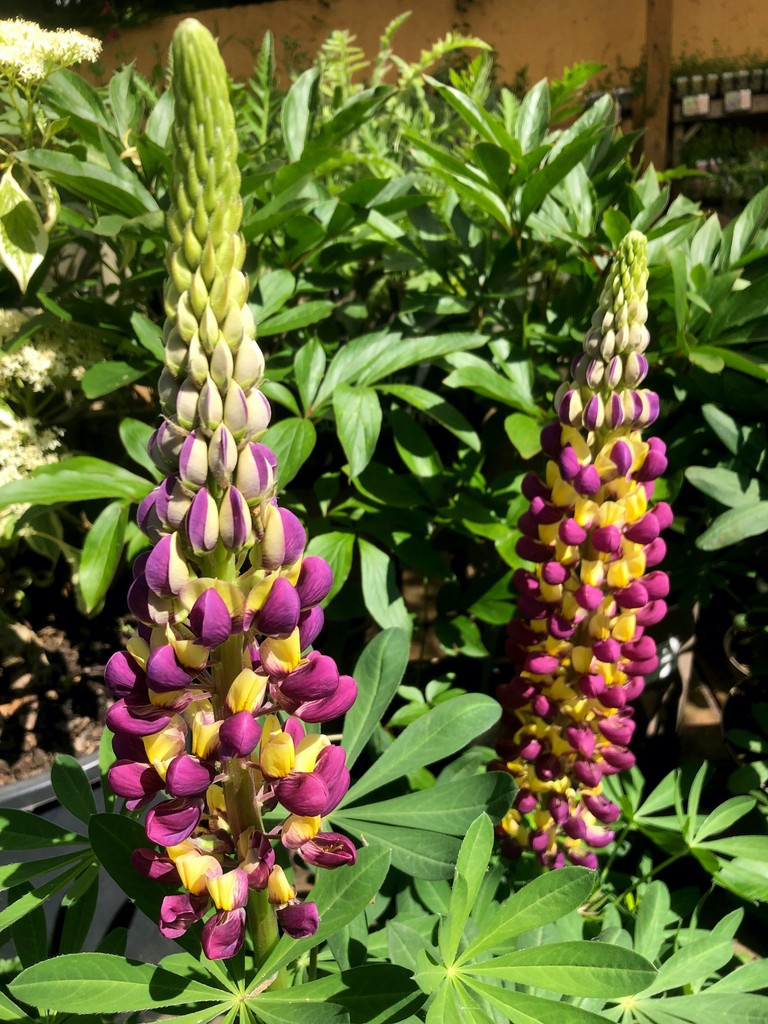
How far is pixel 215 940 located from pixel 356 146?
1.53m

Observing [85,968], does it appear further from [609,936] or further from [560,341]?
[560,341]

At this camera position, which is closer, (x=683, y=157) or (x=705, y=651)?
(x=705, y=651)

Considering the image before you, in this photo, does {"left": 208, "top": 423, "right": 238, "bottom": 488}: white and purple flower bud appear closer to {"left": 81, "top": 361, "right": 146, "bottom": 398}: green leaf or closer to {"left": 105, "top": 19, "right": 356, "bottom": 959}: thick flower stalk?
{"left": 105, "top": 19, "right": 356, "bottom": 959}: thick flower stalk

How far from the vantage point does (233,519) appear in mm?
484

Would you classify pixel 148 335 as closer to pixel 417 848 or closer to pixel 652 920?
pixel 417 848

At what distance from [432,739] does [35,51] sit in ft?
3.26

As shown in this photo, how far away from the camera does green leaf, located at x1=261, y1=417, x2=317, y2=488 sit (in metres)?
0.92

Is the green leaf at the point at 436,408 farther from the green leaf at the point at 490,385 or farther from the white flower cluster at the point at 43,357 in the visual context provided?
the white flower cluster at the point at 43,357

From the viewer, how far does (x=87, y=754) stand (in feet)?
3.69

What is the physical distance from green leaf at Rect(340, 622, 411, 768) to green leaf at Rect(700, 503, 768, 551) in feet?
1.42

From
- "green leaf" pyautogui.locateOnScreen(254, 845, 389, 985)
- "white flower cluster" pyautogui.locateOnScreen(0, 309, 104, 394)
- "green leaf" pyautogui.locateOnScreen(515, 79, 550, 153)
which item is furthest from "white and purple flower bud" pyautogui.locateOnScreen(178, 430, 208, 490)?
"green leaf" pyautogui.locateOnScreen(515, 79, 550, 153)

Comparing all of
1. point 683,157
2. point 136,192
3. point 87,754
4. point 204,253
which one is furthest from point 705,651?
point 683,157

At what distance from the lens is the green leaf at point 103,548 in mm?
939

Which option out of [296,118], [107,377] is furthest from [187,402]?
[296,118]
